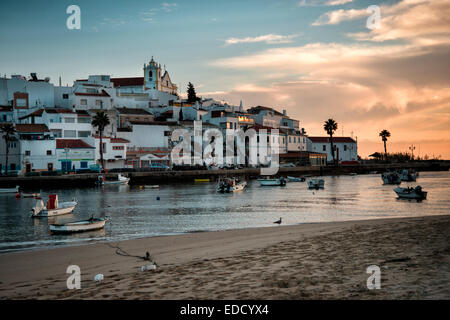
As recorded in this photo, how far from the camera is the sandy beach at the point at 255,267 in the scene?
11.2 meters

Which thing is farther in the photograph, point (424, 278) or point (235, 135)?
point (235, 135)

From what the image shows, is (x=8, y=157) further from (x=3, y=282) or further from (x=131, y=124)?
(x=3, y=282)

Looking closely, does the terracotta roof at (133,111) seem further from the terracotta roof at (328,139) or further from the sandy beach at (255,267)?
the sandy beach at (255,267)

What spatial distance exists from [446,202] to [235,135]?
74.7 meters

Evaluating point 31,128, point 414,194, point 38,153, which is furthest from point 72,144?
point 414,194

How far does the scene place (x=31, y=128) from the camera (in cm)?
8625

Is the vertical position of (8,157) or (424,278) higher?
(8,157)

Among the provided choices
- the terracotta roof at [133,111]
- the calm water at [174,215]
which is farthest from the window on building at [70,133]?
the calm water at [174,215]

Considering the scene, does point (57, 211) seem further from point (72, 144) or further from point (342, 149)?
point (342, 149)

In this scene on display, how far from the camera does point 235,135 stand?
4614 inches

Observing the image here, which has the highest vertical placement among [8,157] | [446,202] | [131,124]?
[131,124]

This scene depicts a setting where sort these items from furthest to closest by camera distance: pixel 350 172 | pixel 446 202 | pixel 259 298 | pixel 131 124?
1. pixel 350 172
2. pixel 131 124
3. pixel 446 202
4. pixel 259 298

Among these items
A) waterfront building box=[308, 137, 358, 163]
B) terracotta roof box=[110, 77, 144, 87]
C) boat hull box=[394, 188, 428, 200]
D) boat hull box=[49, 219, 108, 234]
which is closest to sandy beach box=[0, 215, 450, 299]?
boat hull box=[49, 219, 108, 234]
